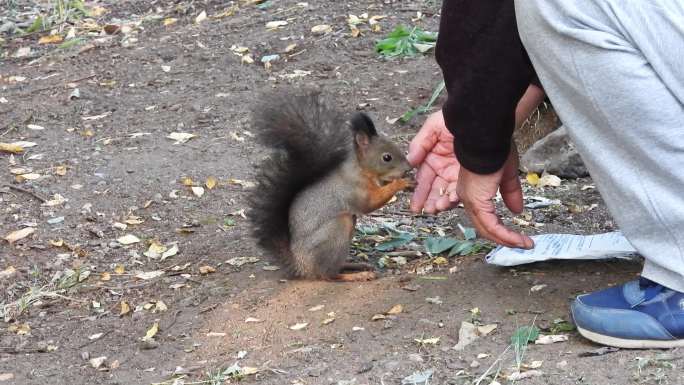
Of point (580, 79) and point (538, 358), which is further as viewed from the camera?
point (538, 358)

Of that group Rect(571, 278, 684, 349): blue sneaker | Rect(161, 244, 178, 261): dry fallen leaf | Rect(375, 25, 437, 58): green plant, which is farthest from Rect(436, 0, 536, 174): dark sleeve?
Rect(375, 25, 437, 58): green plant

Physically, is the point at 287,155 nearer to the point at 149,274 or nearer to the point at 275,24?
the point at 149,274

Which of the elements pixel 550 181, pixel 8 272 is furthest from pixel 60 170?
pixel 550 181

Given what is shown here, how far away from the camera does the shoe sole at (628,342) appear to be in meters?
1.96

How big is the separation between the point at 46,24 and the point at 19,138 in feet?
5.60

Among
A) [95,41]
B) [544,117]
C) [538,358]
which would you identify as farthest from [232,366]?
[95,41]

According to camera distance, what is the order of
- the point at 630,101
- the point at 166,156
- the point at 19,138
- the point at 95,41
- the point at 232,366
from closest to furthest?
the point at 630,101, the point at 232,366, the point at 166,156, the point at 19,138, the point at 95,41

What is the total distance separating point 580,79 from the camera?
186 cm

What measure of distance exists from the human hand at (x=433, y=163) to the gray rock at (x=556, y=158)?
43.7 inches

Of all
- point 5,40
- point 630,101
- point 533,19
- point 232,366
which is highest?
point 533,19

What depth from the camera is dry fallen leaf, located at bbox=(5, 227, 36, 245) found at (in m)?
3.24

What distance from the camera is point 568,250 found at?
97.7 inches

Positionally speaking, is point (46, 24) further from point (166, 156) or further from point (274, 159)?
point (274, 159)

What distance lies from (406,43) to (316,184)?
1928 millimetres
